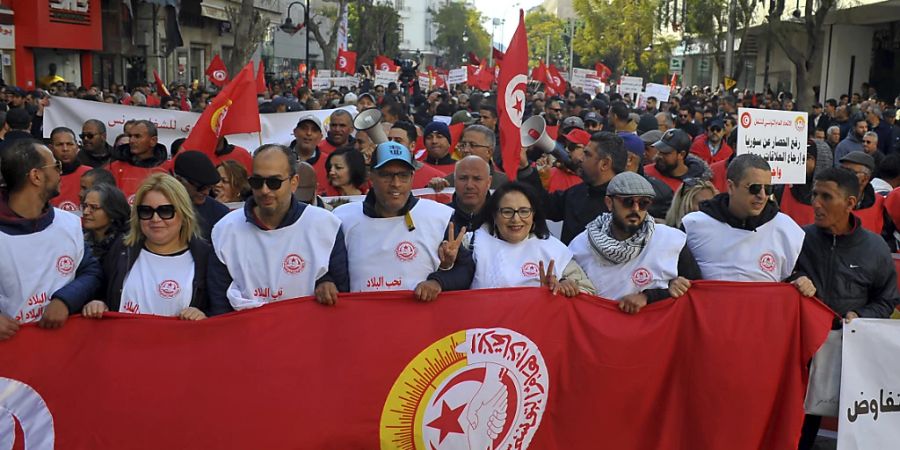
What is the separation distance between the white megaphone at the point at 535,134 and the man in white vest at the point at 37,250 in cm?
415

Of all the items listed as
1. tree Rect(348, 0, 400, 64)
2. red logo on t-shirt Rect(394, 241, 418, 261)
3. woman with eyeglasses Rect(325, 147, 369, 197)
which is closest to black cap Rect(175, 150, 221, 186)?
woman with eyeglasses Rect(325, 147, 369, 197)

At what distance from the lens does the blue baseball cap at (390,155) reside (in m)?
4.81

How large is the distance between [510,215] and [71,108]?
7.39 m

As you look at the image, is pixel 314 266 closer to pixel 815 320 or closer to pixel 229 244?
pixel 229 244

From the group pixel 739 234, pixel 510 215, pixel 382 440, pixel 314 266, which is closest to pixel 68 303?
pixel 314 266

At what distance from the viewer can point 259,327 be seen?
441cm

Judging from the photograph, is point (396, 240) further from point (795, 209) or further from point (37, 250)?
point (795, 209)

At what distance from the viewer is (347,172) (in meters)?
6.76

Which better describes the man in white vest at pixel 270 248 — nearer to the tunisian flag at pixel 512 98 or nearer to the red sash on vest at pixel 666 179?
the tunisian flag at pixel 512 98

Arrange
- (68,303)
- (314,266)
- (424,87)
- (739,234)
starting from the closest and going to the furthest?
(68,303) < (314,266) < (739,234) < (424,87)

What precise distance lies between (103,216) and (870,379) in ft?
12.6

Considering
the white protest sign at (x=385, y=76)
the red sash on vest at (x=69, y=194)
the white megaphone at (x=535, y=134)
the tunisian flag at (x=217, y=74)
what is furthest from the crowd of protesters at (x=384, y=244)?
the tunisian flag at (x=217, y=74)

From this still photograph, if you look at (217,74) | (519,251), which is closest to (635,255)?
(519,251)

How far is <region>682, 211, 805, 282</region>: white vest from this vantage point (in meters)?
5.04
